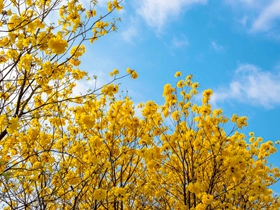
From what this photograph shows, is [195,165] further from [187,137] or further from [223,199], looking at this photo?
[223,199]

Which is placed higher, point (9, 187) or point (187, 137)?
point (187, 137)

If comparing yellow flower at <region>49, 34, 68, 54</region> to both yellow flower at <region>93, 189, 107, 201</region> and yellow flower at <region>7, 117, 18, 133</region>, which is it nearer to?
yellow flower at <region>7, 117, 18, 133</region>

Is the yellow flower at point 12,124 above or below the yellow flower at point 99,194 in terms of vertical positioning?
above

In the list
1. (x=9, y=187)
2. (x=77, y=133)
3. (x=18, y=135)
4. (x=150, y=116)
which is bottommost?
(x=9, y=187)

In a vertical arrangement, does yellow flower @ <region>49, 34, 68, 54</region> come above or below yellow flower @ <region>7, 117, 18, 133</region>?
above

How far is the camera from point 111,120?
6238mm

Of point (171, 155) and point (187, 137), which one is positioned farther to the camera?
point (171, 155)

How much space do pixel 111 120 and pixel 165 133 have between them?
1.34m

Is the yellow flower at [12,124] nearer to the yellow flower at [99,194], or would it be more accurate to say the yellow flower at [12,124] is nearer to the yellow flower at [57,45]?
the yellow flower at [57,45]

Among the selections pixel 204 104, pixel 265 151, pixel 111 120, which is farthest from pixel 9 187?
pixel 265 151

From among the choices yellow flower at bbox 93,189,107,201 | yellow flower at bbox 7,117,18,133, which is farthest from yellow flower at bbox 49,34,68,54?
yellow flower at bbox 93,189,107,201

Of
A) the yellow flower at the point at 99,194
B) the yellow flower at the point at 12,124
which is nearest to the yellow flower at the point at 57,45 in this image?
the yellow flower at the point at 12,124

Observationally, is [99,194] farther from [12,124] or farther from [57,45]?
[57,45]

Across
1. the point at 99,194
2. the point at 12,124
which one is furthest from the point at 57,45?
the point at 99,194
